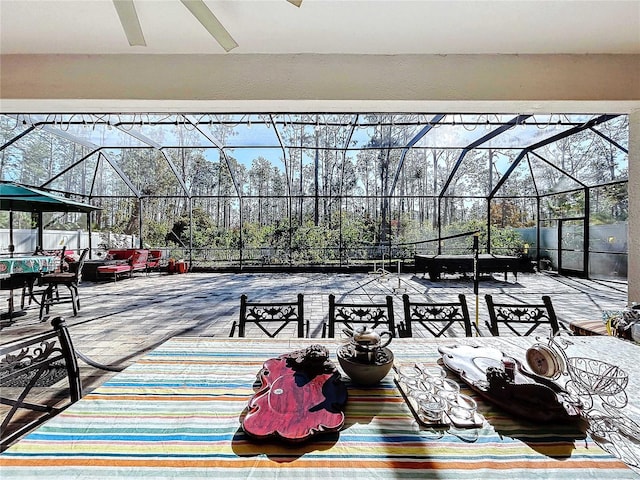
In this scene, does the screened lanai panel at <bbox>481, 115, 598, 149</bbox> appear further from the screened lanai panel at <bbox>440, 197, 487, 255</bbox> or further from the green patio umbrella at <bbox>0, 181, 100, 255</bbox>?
the green patio umbrella at <bbox>0, 181, 100, 255</bbox>

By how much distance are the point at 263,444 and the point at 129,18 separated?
177 cm

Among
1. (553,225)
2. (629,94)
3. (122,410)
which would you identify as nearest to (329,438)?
(122,410)

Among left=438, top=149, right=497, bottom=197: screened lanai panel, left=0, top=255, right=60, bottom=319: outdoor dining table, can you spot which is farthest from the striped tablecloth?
left=438, top=149, right=497, bottom=197: screened lanai panel

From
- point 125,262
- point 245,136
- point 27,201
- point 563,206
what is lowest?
point 125,262

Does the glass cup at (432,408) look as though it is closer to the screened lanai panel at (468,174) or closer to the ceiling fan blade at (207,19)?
the ceiling fan blade at (207,19)

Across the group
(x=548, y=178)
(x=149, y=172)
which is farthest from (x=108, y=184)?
(x=548, y=178)

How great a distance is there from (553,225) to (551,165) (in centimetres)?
205

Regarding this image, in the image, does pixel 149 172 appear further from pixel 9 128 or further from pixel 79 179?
pixel 9 128

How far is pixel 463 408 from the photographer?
942mm

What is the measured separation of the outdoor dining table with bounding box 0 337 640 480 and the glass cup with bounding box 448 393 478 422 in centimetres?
4

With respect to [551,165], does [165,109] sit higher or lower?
lower

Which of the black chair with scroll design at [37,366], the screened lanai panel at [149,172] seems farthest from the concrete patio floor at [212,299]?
the screened lanai panel at [149,172]

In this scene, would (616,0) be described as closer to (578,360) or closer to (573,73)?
(573,73)

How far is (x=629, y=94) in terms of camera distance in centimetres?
215
